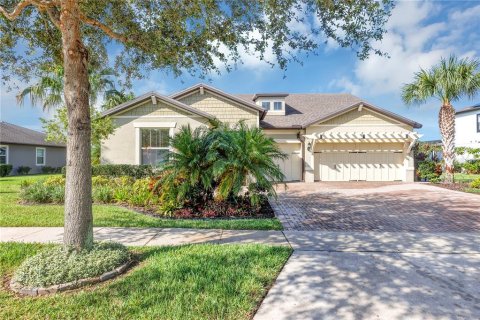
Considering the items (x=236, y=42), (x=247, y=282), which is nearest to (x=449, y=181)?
(x=236, y=42)

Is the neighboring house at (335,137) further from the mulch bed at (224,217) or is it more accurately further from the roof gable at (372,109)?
the mulch bed at (224,217)

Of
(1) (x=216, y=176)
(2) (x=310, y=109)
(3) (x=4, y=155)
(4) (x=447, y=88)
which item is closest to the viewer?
(1) (x=216, y=176)

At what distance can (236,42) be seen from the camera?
19.7 ft

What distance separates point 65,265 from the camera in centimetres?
371

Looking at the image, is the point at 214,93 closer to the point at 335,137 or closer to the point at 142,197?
the point at 335,137

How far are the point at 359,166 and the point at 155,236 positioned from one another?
15132 mm

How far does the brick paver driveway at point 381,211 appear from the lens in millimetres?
6680

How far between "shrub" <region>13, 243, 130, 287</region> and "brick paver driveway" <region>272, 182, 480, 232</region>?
3918mm

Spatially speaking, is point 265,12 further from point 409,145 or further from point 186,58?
point 409,145

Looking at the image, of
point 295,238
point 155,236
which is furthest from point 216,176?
point 295,238

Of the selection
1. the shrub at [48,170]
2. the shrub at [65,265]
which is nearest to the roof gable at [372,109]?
the shrub at [65,265]

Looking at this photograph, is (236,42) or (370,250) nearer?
(370,250)

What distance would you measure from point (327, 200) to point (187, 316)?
857cm

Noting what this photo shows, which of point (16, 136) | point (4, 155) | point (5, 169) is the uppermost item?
point (16, 136)
